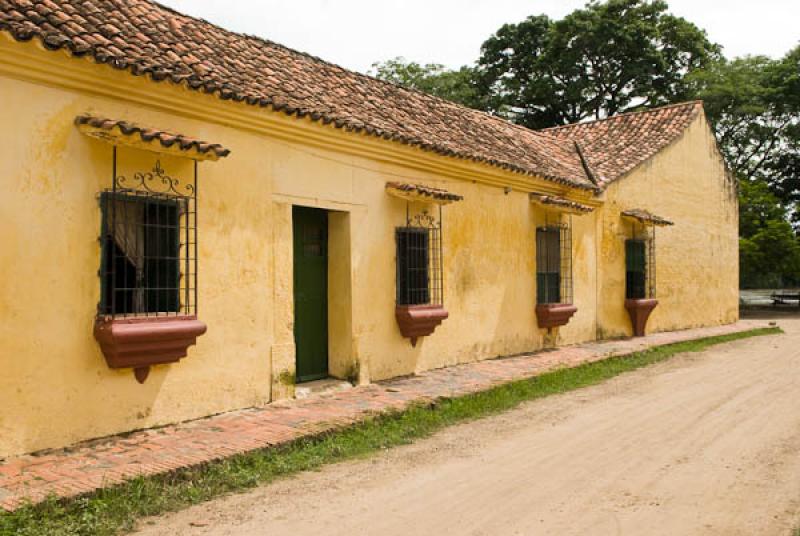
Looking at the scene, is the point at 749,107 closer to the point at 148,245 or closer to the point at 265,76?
the point at 265,76

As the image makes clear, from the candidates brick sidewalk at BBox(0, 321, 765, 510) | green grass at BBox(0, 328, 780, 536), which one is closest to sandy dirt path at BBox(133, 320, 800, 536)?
green grass at BBox(0, 328, 780, 536)

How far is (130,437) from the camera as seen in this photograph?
5695mm

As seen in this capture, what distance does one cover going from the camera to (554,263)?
1216 cm

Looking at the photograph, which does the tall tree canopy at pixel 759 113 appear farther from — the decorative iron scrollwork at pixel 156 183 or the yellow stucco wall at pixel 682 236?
the decorative iron scrollwork at pixel 156 183

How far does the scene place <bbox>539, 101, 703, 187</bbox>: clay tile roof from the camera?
1448cm

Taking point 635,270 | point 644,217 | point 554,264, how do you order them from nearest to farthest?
point 554,264, point 644,217, point 635,270

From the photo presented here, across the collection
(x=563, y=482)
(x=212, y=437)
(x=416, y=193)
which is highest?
(x=416, y=193)

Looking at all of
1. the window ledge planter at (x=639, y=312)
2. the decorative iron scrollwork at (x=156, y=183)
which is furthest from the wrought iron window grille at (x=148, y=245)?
the window ledge planter at (x=639, y=312)

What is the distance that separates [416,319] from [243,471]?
4.03 meters

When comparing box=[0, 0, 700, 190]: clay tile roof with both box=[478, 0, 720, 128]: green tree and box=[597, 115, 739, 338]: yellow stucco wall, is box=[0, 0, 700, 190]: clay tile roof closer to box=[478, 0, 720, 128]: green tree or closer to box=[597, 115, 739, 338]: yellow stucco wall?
box=[597, 115, 739, 338]: yellow stucco wall

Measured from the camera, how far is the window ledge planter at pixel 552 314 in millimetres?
11453

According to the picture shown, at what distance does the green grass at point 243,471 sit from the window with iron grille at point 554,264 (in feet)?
10.8

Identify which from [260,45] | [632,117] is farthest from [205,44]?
[632,117]

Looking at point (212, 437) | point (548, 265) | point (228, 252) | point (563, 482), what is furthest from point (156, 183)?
point (548, 265)
